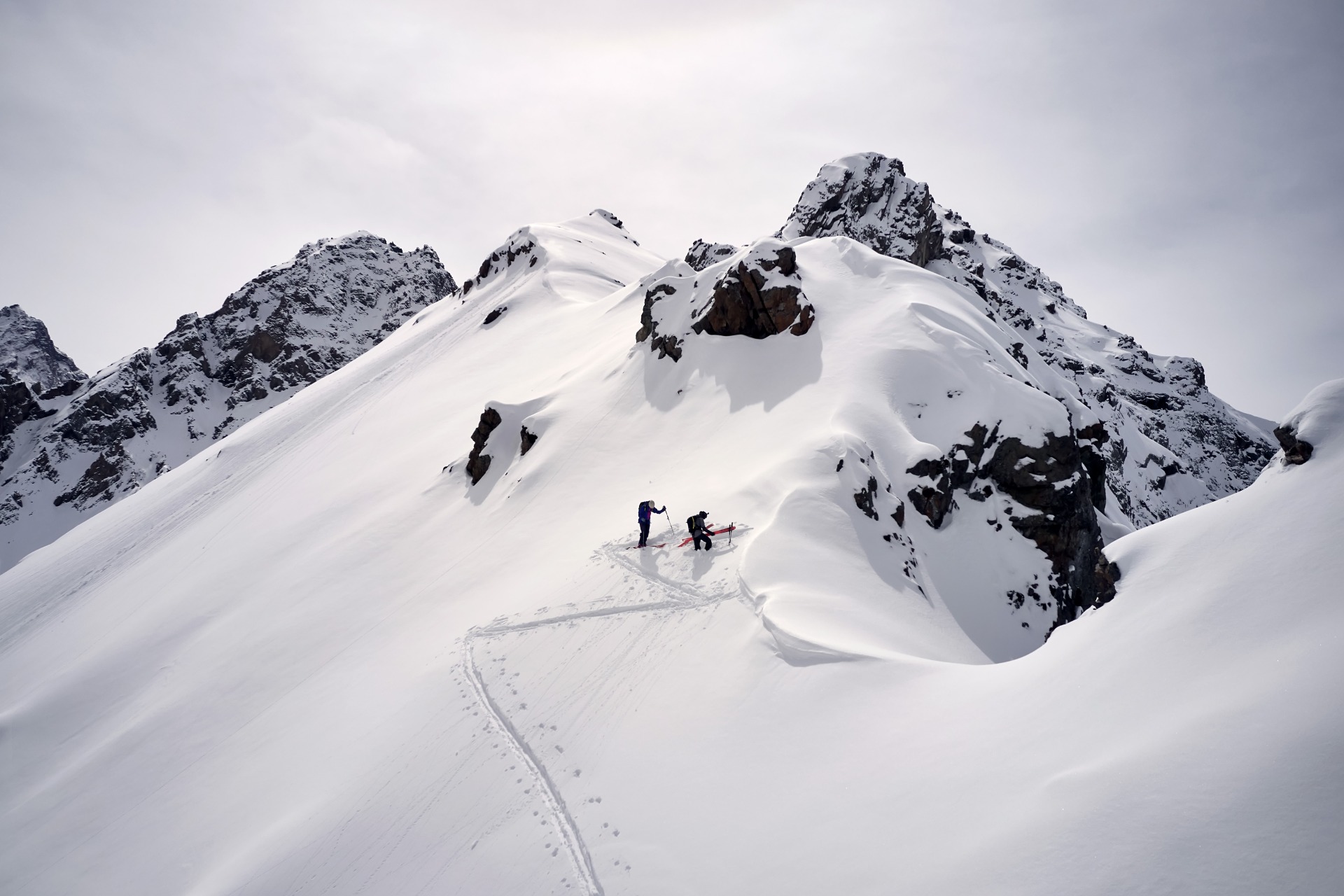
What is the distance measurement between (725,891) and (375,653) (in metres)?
13.9

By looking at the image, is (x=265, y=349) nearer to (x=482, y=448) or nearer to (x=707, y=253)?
(x=707, y=253)

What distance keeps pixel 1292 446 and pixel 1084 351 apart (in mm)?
100798

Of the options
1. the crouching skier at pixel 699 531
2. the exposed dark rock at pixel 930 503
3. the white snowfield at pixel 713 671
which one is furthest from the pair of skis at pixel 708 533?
the exposed dark rock at pixel 930 503

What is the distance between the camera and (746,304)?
27.1m

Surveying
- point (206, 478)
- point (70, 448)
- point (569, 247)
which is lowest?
point (206, 478)

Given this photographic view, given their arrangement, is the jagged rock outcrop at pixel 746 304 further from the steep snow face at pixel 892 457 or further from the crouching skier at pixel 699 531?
the crouching skier at pixel 699 531

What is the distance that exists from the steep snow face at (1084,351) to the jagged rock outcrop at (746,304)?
46.6ft

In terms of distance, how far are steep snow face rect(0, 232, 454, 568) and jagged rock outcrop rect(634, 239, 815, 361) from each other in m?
115

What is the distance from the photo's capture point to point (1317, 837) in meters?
4.95

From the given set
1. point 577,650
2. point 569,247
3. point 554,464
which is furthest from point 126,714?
point 569,247

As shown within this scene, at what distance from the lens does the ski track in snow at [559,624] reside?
8.90m

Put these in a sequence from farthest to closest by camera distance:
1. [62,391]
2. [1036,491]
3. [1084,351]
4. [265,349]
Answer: [265,349]
[62,391]
[1084,351]
[1036,491]

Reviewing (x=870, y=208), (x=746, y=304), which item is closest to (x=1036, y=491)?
(x=746, y=304)

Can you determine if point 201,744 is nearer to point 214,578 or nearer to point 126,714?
point 126,714
